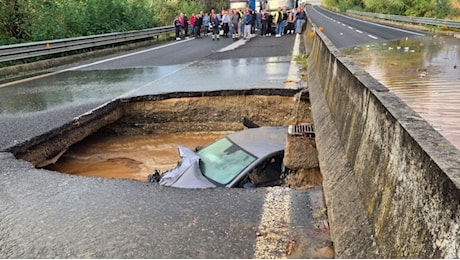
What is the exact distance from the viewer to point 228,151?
5.79 meters

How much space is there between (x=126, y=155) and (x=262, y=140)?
9.02 feet

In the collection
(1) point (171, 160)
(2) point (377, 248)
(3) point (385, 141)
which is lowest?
(1) point (171, 160)

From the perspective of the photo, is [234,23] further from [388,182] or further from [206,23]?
[388,182]

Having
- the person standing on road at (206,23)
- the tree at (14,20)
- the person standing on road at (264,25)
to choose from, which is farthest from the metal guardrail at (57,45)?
the person standing on road at (264,25)

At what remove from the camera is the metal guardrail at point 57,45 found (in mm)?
12863

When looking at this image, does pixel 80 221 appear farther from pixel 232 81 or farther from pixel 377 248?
pixel 232 81

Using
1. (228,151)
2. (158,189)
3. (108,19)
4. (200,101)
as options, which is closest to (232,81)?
(200,101)

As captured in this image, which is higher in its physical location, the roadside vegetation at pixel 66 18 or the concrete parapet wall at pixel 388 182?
the roadside vegetation at pixel 66 18

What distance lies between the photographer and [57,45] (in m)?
15.1

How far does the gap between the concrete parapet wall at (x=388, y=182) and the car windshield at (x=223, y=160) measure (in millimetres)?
1560

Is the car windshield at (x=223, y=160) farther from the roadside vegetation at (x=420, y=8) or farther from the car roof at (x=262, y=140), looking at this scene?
the roadside vegetation at (x=420, y=8)

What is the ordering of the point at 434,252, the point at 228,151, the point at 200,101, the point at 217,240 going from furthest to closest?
1. the point at 200,101
2. the point at 228,151
3. the point at 217,240
4. the point at 434,252

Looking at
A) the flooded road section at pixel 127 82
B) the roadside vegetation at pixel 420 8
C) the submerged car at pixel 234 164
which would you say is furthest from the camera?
the roadside vegetation at pixel 420 8

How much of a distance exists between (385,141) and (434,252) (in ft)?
3.05
